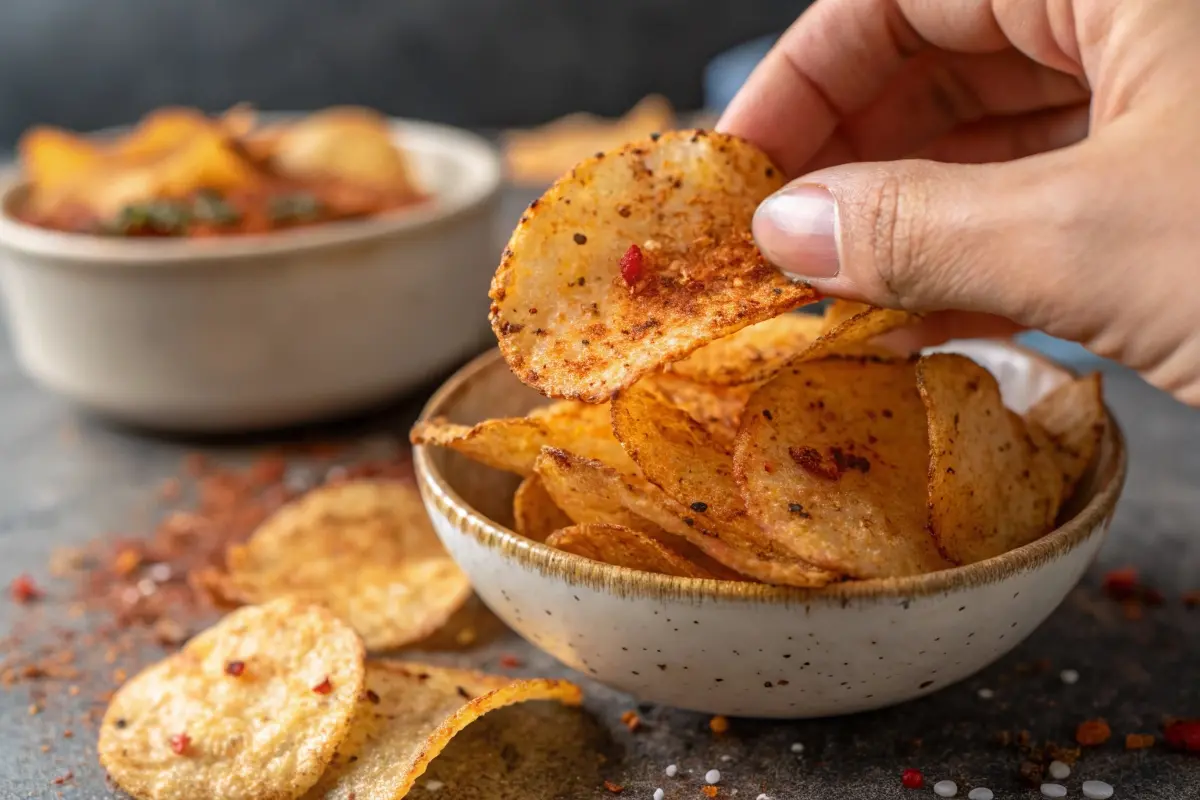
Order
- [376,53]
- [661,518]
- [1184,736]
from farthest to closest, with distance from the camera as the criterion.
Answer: [376,53] < [1184,736] < [661,518]

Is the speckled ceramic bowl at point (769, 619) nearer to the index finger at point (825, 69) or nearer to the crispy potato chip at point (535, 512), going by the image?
the crispy potato chip at point (535, 512)

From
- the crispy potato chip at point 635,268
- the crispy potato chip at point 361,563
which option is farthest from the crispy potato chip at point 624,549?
the crispy potato chip at point 361,563

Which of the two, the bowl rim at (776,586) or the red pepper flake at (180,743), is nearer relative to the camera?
the bowl rim at (776,586)

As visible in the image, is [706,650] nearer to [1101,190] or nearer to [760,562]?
[760,562]

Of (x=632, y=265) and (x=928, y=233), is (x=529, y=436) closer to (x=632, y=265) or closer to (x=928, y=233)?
(x=632, y=265)

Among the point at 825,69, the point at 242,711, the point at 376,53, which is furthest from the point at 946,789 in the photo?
the point at 376,53

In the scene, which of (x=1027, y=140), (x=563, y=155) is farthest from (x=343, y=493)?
(x=563, y=155)
